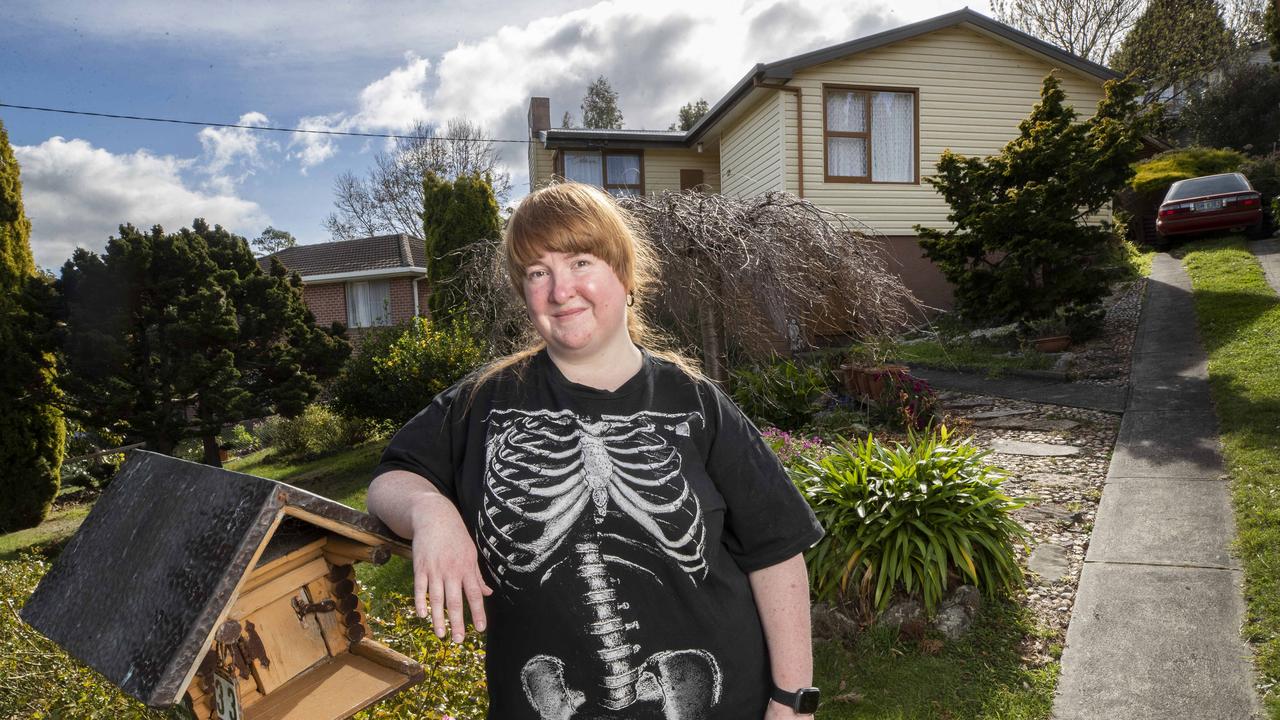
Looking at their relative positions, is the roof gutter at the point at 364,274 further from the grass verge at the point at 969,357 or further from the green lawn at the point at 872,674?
the green lawn at the point at 872,674

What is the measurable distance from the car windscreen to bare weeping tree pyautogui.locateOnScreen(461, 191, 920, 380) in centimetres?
1401

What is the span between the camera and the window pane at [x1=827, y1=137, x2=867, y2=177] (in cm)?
1422

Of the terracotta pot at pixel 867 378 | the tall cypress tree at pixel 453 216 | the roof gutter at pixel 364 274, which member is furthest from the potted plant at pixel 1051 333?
the roof gutter at pixel 364 274

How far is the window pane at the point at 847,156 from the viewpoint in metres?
14.2

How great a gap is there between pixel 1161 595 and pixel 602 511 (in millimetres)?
3949

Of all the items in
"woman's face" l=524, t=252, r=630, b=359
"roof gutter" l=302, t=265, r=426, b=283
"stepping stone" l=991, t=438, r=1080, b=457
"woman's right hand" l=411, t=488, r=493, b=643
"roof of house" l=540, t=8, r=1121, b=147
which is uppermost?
"roof of house" l=540, t=8, r=1121, b=147

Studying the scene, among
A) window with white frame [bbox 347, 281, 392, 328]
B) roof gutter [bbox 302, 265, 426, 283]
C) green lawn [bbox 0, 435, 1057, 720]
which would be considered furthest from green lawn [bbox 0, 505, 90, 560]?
window with white frame [bbox 347, 281, 392, 328]

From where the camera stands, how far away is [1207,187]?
1641 cm

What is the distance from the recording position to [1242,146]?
88.6ft

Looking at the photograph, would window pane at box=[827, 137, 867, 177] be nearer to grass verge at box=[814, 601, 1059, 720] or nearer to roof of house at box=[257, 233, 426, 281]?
grass verge at box=[814, 601, 1059, 720]

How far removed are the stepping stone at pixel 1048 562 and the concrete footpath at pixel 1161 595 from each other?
0.17 metres

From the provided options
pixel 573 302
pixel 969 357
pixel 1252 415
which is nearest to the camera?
pixel 573 302

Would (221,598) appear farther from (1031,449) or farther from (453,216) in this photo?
(453,216)

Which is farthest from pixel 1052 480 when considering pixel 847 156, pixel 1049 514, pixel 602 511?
pixel 847 156
